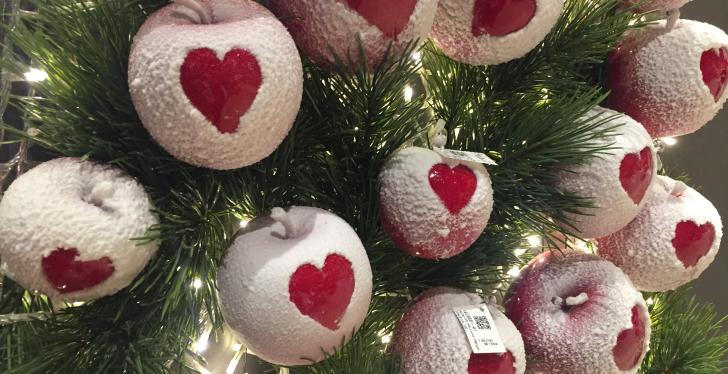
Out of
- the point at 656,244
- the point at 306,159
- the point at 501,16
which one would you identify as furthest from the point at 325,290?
the point at 656,244

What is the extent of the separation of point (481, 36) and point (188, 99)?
23 centimetres

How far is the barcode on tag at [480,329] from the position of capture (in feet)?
1.53

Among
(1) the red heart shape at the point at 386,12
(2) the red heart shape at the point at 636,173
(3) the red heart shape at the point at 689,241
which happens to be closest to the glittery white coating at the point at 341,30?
(1) the red heart shape at the point at 386,12

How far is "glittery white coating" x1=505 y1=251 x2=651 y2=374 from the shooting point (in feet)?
1.73

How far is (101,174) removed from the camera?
39cm

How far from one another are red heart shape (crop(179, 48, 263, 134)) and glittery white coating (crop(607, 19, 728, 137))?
0.41 meters

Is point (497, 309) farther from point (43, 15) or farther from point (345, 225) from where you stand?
point (43, 15)

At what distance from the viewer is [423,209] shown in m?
0.45

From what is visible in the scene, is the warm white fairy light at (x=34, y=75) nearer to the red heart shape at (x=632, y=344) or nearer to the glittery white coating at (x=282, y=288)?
the glittery white coating at (x=282, y=288)

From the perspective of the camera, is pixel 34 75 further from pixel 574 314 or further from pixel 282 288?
pixel 574 314

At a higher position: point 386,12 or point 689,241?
point 386,12

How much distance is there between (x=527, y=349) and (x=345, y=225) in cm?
23

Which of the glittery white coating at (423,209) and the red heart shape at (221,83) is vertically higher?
the red heart shape at (221,83)

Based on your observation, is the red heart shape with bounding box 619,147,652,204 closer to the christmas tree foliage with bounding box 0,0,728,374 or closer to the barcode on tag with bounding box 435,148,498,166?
the christmas tree foliage with bounding box 0,0,728,374
